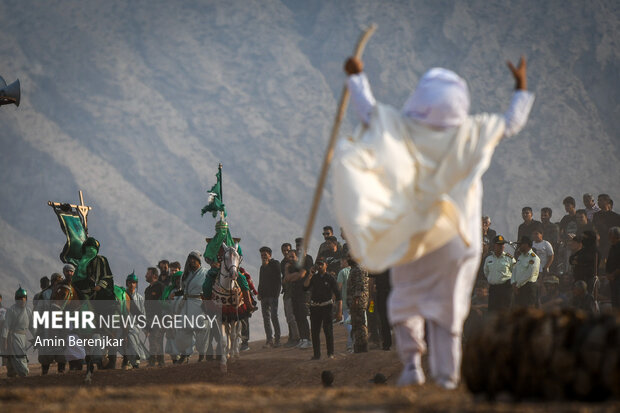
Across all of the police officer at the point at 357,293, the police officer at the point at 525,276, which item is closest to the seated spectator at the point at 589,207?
the police officer at the point at 525,276

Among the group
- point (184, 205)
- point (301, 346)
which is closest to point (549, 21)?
point (184, 205)

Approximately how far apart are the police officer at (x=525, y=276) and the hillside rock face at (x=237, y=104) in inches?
1635

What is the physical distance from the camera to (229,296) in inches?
698

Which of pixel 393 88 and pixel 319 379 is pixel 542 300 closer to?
pixel 319 379

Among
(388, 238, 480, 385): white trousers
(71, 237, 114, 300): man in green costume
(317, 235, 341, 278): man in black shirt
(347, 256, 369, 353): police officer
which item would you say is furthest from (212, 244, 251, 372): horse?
(388, 238, 480, 385): white trousers

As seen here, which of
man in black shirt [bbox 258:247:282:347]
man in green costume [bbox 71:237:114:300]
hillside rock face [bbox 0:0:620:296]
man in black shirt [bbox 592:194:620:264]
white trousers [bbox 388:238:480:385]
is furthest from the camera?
hillside rock face [bbox 0:0:620:296]

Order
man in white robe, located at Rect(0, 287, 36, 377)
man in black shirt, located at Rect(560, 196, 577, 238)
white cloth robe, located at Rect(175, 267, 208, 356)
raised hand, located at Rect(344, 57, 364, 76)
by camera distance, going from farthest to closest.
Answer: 1. man in white robe, located at Rect(0, 287, 36, 377)
2. white cloth robe, located at Rect(175, 267, 208, 356)
3. man in black shirt, located at Rect(560, 196, 577, 238)
4. raised hand, located at Rect(344, 57, 364, 76)

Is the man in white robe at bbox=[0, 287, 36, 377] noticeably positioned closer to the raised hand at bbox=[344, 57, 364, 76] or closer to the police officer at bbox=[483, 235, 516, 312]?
the police officer at bbox=[483, 235, 516, 312]

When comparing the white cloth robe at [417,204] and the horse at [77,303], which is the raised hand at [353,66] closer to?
the white cloth robe at [417,204]

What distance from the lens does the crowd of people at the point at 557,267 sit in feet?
44.1

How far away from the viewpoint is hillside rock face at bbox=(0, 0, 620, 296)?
190 ft

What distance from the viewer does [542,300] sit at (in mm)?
16625

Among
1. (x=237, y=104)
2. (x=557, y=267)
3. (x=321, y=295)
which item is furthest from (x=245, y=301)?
(x=237, y=104)

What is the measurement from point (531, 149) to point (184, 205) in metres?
25.2
